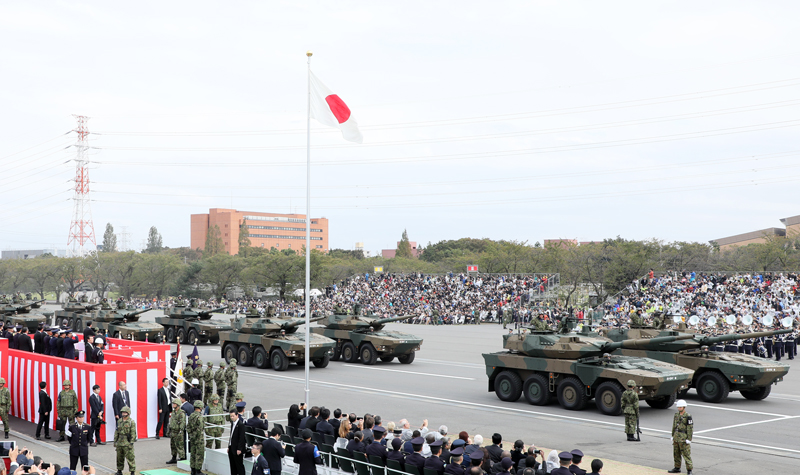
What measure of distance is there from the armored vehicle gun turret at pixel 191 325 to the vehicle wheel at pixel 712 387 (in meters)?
22.9

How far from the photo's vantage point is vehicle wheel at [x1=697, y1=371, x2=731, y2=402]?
19391mm

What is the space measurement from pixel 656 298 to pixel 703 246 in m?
18.9

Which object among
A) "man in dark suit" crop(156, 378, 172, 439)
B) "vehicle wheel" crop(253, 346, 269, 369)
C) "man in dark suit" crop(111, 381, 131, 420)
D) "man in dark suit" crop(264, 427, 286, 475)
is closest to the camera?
"man in dark suit" crop(264, 427, 286, 475)

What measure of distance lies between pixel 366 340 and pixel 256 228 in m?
117

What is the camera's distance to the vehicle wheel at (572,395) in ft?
60.8

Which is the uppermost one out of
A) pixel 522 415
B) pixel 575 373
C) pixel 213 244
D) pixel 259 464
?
pixel 213 244

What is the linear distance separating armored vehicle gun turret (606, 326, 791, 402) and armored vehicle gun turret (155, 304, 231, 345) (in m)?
21.9

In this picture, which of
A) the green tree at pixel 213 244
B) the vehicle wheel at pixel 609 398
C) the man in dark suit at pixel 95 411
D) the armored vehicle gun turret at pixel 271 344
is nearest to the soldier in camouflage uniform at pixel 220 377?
the man in dark suit at pixel 95 411

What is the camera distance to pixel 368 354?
28.6 meters

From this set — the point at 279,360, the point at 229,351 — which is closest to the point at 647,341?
the point at 279,360

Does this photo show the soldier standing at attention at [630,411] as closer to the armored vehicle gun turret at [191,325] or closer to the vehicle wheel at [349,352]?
the vehicle wheel at [349,352]

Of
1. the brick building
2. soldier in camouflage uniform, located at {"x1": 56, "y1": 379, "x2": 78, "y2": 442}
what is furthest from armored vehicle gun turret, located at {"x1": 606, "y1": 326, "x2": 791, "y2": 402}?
the brick building

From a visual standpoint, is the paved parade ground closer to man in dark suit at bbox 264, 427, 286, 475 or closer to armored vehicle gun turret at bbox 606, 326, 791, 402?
armored vehicle gun turret at bbox 606, 326, 791, 402

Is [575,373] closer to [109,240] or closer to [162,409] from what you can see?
[162,409]
